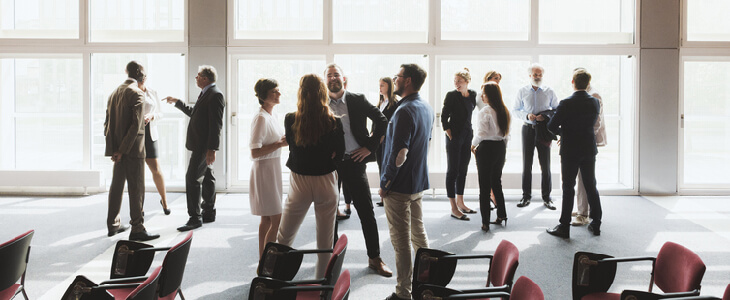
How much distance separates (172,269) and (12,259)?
883 millimetres

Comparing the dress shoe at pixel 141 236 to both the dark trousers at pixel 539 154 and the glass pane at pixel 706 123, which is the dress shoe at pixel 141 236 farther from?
the glass pane at pixel 706 123

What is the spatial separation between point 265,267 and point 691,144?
25.9ft

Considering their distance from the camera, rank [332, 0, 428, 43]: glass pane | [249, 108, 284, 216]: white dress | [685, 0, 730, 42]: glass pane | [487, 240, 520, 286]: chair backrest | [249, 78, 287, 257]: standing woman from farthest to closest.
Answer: [332, 0, 428, 43]: glass pane
[685, 0, 730, 42]: glass pane
[249, 108, 284, 216]: white dress
[249, 78, 287, 257]: standing woman
[487, 240, 520, 286]: chair backrest

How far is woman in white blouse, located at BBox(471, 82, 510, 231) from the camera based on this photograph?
5.79 meters

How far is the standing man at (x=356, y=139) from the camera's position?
435cm

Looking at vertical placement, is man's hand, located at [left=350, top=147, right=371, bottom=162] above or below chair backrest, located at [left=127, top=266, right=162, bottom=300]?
above

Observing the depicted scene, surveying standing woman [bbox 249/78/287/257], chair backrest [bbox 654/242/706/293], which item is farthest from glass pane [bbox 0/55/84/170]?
chair backrest [bbox 654/242/706/293]

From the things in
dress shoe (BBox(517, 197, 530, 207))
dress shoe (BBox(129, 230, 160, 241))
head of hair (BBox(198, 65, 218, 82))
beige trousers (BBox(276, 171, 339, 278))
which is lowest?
dress shoe (BBox(129, 230, 160, 241))

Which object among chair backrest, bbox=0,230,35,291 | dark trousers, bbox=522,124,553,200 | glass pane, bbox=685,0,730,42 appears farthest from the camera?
glass pane, bbox=685,0,730,42

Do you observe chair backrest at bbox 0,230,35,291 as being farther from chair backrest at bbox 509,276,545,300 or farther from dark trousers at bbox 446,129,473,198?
dark trousers at bbox 446,129,473,198

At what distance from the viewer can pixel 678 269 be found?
2996 millimetres

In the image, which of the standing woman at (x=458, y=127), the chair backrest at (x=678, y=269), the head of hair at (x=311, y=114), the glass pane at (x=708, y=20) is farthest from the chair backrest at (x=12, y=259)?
the glass pane at (x=708, y=20)

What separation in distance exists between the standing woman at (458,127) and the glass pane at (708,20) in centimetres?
428

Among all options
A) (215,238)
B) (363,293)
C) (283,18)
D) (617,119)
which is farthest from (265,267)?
(617,119)
